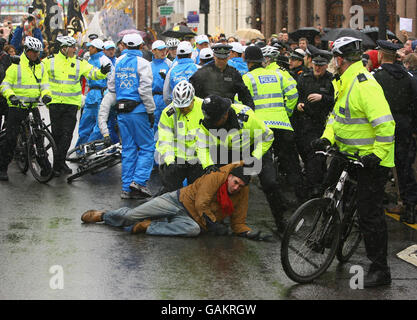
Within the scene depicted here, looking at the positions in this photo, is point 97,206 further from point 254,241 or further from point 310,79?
point 310,79

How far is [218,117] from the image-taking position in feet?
27.0

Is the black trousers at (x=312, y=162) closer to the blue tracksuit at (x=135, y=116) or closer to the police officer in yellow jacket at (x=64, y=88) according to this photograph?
the blue tracksuit at (x=135, y=116)

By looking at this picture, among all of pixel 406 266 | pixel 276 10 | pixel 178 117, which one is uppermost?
pixel 276 10

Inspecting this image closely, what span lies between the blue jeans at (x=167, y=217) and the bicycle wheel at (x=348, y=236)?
168 cm

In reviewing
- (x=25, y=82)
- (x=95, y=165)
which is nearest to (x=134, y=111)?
(x=95, y=165)

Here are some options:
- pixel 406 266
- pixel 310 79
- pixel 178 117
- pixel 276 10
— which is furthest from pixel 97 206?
pixel 276 10

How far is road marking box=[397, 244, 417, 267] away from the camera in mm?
7785

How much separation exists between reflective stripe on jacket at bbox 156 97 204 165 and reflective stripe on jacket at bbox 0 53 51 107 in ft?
12.6

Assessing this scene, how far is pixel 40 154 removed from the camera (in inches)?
472

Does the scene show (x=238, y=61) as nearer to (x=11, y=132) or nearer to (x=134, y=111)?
(x=134, y=111)

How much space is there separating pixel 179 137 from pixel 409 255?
9.40ft

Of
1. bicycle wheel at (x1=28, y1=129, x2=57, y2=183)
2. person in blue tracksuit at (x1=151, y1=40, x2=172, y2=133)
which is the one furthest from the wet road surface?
person in blue tracksuit at (x1=151, y1=40, x2=172, y2=133)
